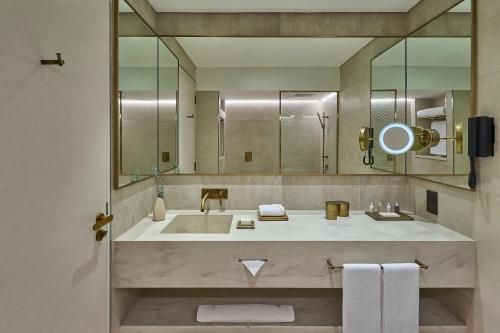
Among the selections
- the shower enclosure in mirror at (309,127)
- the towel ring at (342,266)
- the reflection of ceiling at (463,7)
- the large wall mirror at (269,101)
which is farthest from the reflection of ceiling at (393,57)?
the towel ring at (342,266)

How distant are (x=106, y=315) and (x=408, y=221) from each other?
5.98 ft

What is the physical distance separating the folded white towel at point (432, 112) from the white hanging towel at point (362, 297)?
99cm

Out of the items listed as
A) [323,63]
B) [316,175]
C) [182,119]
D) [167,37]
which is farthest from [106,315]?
[323,63]

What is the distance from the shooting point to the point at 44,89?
1.14 metres

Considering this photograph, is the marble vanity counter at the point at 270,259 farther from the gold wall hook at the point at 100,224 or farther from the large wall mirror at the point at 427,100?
the large wall mirror at the point at 427,100

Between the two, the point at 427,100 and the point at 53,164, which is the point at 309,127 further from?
the point at 53,164

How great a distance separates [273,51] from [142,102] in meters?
0.99

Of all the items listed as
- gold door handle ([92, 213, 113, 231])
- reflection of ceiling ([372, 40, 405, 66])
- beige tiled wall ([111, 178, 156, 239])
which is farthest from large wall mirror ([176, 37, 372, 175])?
gold door handle ([92, 213, 113, 231])

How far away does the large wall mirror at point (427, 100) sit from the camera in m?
1.85

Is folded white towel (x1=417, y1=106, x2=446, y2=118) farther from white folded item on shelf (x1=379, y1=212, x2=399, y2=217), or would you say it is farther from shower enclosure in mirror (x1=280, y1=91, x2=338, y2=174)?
white folded item on shelf (x1=379, y1=212, x2=399, y2=217)

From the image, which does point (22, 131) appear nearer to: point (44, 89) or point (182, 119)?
point (44, 89)

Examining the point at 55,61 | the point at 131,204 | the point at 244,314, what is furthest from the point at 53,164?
the point at 244,314

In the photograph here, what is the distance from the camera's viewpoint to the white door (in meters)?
0.98

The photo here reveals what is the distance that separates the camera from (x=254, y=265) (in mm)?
1754
